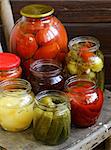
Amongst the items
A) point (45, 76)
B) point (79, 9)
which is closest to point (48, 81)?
point (45, 76)

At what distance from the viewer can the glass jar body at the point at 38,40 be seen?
96 centimetres

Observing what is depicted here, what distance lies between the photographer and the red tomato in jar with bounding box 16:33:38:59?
0.96 meters

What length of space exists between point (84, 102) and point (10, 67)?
7.7 inches

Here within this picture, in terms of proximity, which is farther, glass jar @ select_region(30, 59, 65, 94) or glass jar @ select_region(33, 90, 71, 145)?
glass jar @ select_region(30, 59, 65, 94)

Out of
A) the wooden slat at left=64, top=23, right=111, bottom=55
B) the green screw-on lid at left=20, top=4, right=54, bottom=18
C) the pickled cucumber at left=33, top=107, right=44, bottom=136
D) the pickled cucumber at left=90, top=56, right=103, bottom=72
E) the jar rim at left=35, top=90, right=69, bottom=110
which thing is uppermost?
the green screw-on lid at left=20, top=4, right=54, bottom=18

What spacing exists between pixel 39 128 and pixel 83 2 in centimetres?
58

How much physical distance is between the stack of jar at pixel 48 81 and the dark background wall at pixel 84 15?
286 mm

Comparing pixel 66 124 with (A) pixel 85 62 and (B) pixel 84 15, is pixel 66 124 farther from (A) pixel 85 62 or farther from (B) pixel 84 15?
(B) pixel 84 15

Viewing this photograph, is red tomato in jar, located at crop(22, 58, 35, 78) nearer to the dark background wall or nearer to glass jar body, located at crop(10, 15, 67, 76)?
glass jar body, located at crop(10, 15, 67, 76)

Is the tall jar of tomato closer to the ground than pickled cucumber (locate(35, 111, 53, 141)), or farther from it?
farther from it

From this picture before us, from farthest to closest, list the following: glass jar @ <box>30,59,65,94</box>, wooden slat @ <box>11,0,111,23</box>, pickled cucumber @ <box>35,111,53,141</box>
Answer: wooden slat @ <box>11,0,111,23</box> < glass jar @ <box>30,59,65,94</box> < pickled cucumber @ <box>35,111,53,141</box>

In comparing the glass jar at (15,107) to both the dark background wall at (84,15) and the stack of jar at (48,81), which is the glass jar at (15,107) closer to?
the stack of jar at (48,81)

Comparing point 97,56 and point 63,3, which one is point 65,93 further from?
point 63,3

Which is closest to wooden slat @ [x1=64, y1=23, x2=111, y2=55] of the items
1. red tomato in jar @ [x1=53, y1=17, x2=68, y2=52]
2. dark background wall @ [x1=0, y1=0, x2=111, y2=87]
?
dark background wall @ [x1=0, y1=0, x2=111, y2=87]
